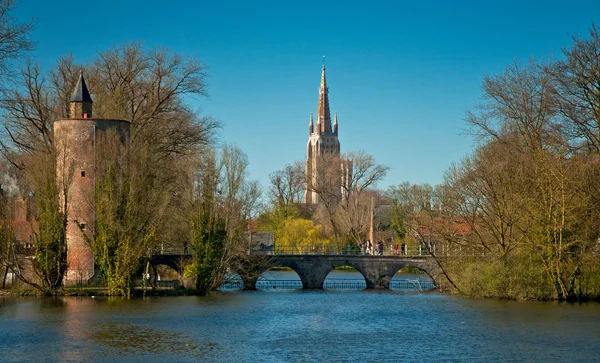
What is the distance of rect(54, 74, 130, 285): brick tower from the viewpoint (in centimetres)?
3962

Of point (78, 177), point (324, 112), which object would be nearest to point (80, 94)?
point (78, 177)

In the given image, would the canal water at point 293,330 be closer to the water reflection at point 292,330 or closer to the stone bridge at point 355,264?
the water reflection at point 292,330

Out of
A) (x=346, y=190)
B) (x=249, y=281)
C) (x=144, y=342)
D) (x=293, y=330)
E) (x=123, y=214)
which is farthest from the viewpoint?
(x=346, y=190)

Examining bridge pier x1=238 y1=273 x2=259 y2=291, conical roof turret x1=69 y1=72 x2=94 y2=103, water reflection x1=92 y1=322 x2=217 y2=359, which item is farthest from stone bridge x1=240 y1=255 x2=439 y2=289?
water reflection x1=92 y1=322 x2=217 y2=359

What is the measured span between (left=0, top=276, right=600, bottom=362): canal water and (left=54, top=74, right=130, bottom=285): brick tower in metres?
4.20

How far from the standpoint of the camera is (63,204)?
39.5m

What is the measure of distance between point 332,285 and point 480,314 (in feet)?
70.1

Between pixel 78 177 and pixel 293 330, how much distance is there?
16.2 m

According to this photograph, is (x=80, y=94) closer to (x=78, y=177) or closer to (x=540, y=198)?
(x=78, y=177)

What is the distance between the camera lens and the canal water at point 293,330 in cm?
2247

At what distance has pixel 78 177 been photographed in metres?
39.8

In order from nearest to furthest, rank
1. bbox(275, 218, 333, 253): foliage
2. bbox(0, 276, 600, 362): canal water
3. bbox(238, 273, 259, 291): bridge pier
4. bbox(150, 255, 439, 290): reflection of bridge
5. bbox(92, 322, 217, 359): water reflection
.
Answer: bbox(0, 276, 600, 362): canal water
bbox(92, 322, 217, 359): water reflection
bbox(238, 273, 259, 291): bridge pier
bbox(150, 255, 439, 290): reflection of bridge
bbox(275, 218, 333, 253): foliage

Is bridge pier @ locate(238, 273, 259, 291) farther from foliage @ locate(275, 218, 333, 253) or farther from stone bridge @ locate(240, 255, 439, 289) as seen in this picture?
foliage @ locate(275, 218, 333, 253)

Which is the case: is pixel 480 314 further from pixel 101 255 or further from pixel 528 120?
pixel 101 255
